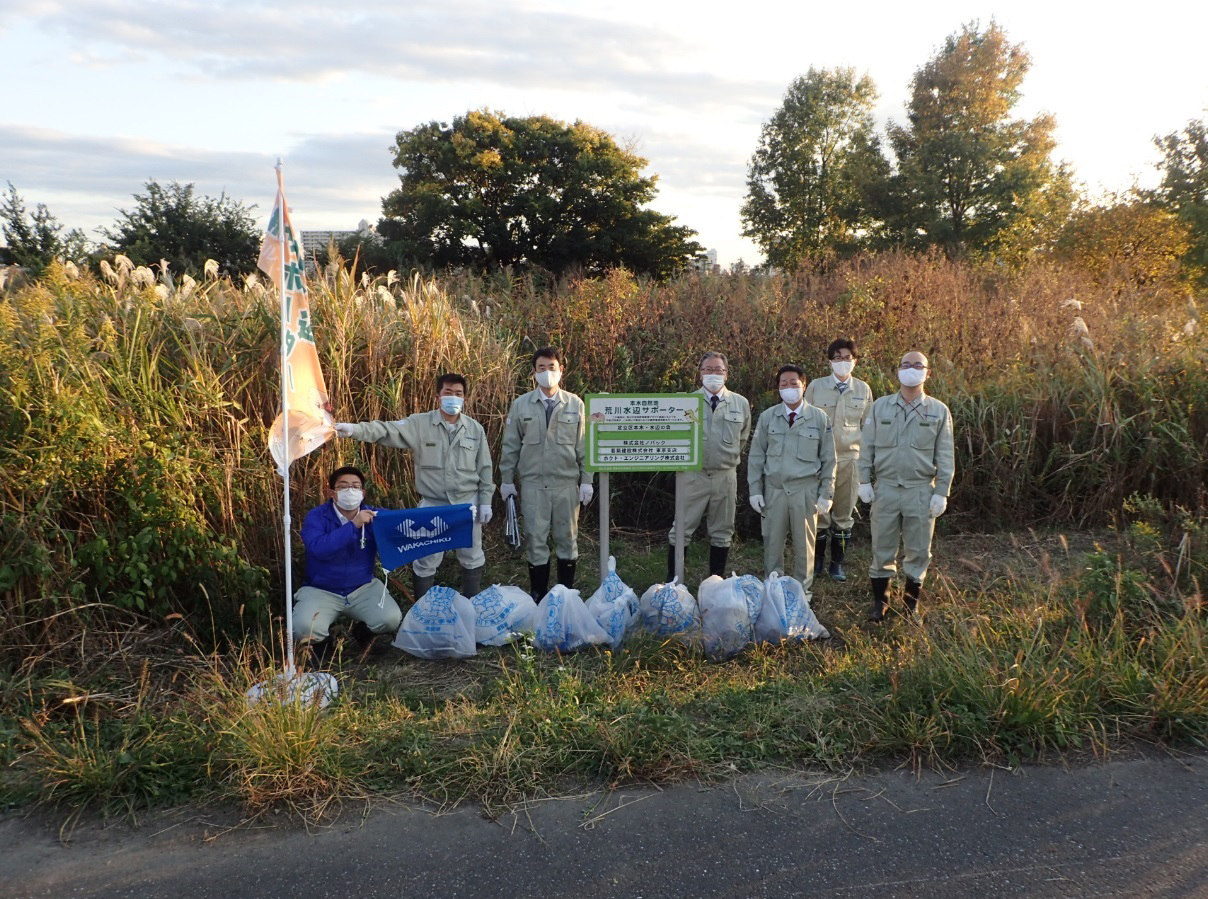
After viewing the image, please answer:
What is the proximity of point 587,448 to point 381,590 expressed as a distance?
1.59 metres

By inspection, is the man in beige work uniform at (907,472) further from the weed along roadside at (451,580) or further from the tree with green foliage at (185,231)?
the tree with green foliage at (185,231)

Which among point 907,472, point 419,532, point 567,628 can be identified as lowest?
point 567,628

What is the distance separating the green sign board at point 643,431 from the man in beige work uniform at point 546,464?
0.93 feet

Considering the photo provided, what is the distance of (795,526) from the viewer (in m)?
6.02

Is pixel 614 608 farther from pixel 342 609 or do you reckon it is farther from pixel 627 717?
pixel 342 609

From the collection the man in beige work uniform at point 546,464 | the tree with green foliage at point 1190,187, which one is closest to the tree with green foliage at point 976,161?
the tree with green foliage at point 1190,187

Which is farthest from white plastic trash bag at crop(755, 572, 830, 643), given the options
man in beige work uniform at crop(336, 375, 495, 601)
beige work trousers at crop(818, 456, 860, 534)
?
man in beige work uniform at crop(336, 375, 495, 601)

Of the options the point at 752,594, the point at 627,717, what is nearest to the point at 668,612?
the point at 752,594

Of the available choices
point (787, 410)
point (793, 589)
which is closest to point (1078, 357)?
point (787, 410)

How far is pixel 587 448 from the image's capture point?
573 centimetres

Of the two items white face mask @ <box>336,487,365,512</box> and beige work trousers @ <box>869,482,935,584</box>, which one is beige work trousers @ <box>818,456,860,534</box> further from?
white face mask @ <box>336,487,365,512</box>

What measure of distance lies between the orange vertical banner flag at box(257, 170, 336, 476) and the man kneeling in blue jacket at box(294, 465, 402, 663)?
0.38 meters

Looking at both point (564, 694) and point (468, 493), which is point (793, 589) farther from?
point (468, 493)

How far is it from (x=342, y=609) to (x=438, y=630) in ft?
2.01
